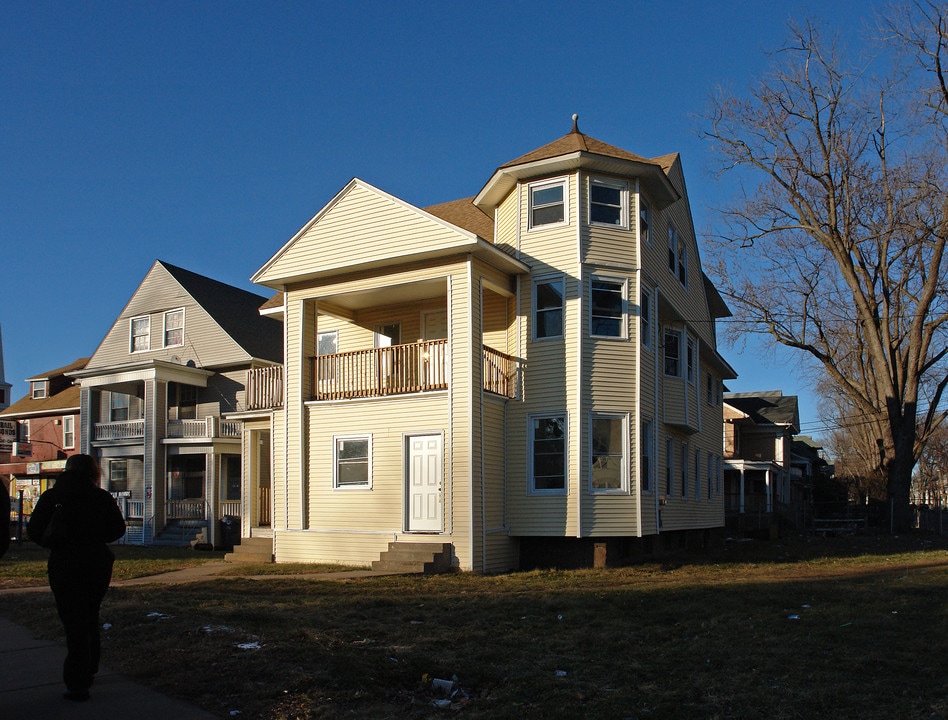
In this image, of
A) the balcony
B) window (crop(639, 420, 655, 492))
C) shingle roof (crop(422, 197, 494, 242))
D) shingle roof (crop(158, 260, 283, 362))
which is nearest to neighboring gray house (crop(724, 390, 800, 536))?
shingle roof (crop(158, 260, 283, 362))

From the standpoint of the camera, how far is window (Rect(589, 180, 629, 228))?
18.9 m

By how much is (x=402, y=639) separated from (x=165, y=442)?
2299 cm

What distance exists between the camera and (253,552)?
A: 66.0 ft

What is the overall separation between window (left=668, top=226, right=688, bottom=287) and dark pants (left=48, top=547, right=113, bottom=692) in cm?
1778

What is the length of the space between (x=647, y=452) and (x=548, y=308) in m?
3.86

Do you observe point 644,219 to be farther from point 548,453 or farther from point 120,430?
point 120,430

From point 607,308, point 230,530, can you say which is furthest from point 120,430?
point 607,308

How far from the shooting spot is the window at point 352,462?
1869 cm

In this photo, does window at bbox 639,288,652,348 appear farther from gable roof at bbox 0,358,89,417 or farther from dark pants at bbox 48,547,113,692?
gable roof at bbox 0,358,89,417

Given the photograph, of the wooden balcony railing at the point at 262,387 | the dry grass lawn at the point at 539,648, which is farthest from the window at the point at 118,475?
the dry grass lawn at the point at 539,648

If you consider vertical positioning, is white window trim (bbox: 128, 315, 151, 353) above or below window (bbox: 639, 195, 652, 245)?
below

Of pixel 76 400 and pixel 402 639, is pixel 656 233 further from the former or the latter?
pixel 76 400

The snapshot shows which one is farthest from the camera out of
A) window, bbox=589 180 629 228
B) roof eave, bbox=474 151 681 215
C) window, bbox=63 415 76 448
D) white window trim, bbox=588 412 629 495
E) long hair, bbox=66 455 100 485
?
window, bbox=63 415 76 448

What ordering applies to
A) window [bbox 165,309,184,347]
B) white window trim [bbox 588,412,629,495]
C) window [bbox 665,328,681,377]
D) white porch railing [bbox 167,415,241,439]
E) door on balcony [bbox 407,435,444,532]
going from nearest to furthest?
door on balcony [bbox 407,435,444,532], white window trim [bbox 588,412,629,495], window [bbox 665,328,681,377], white porch railing [bbox 167,415,241,439], window [bbox 165,309,184,347]
